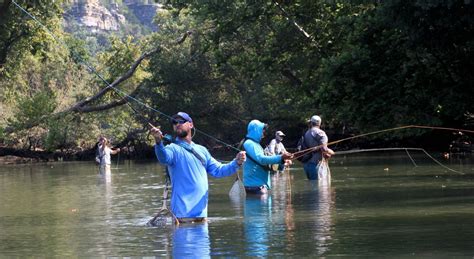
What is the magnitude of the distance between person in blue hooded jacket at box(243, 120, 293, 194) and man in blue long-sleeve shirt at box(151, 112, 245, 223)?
9.54ft

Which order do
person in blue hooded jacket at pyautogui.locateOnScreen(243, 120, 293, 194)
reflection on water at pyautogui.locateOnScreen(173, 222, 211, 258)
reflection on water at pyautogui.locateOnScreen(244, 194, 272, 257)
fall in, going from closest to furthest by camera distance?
reflection on water at pyautogui.locateOnScreen(173, 222, 211, 258) < reflection on water at pyautogui.locateOnScreen(244, 194, 272, 257) < person in blue hooded jacket at pyautogui.locateOnScreen(243, 120, 293, 194)

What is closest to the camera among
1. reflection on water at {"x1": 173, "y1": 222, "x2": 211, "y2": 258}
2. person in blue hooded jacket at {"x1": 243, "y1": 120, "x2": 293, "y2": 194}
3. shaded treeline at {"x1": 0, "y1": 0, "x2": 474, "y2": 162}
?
reflection on water at {"x1": 173, "y1": 222, "x2": 211, "y2": 258}

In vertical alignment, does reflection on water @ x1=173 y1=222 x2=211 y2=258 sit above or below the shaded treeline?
below

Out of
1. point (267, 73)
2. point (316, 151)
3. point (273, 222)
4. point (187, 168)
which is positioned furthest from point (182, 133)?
point (267, 73)

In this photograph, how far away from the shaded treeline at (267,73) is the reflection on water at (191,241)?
5650mm

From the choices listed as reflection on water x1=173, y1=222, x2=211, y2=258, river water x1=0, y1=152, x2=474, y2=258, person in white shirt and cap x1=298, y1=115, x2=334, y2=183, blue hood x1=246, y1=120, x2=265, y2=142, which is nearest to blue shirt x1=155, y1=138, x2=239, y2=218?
reflection on water x1=173, y1=222, x2=211, y2=258

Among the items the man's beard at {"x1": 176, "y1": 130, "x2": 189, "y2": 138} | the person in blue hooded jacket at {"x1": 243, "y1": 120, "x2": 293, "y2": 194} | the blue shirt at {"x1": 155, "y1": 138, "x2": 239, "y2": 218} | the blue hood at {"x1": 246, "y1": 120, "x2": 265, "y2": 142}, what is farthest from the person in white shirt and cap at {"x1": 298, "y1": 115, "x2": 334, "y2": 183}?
the man's beard at {"x1": 176, "y1": 130, "x2": 189, "y2": 138}

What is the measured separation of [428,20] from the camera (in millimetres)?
25531

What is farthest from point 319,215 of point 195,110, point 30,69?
point 30,69

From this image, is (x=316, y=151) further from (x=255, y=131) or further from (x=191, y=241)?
(x=191, y=241)

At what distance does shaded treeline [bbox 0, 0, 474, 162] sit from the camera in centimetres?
2984

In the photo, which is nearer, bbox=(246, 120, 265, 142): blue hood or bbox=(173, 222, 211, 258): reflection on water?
bbox=(173, 222, 211, 258): reflection on water

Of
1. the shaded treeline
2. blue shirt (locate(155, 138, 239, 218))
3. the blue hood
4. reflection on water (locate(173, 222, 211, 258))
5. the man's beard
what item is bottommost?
reflection on water (locate(173, 222, 211, 258))

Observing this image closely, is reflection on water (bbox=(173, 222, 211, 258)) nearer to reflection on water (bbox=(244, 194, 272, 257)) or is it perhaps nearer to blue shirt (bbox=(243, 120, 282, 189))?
reflection on water (bbox=(244, 194, 272, 257))
